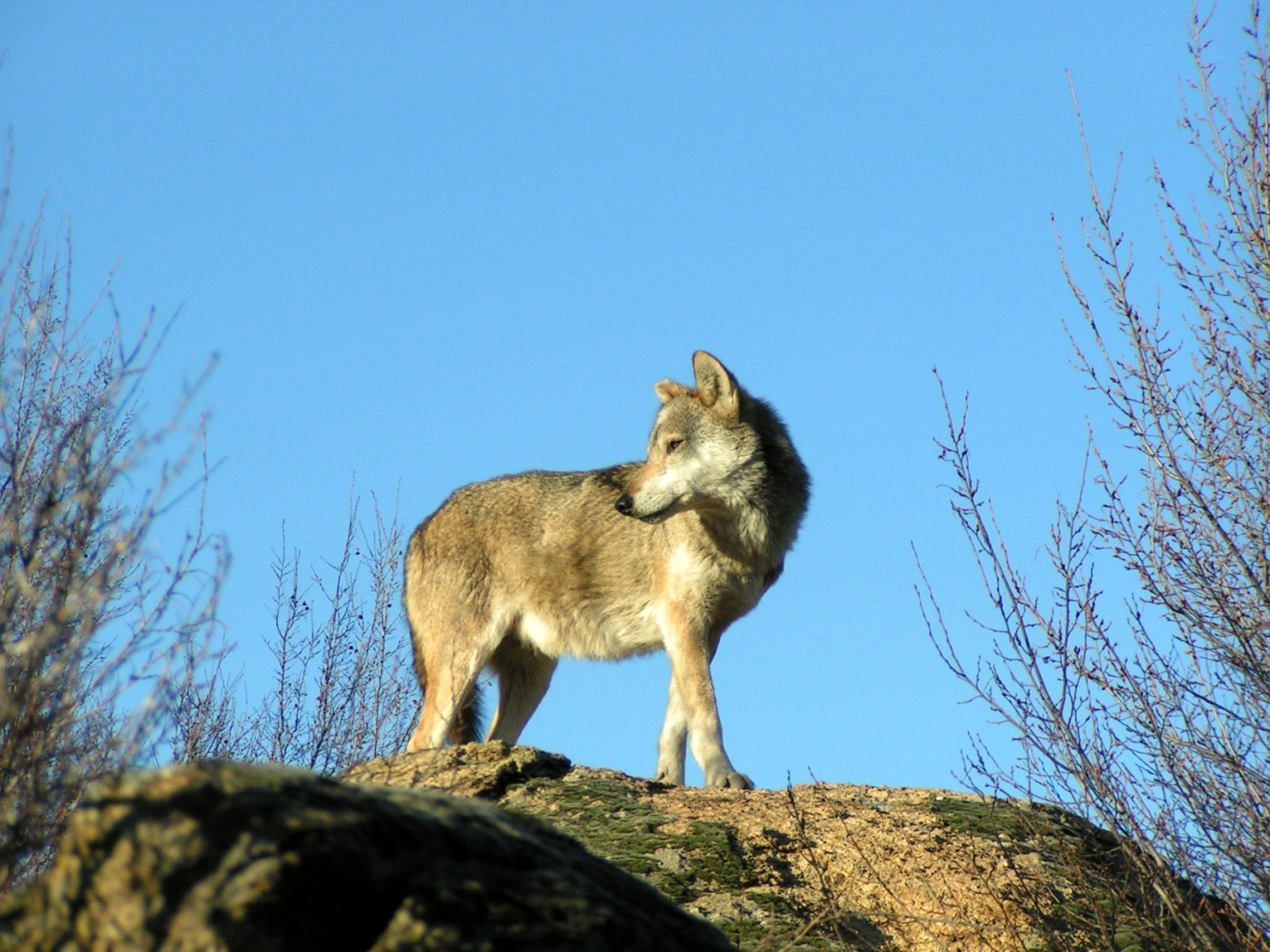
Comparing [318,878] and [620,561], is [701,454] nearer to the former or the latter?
[620,561]

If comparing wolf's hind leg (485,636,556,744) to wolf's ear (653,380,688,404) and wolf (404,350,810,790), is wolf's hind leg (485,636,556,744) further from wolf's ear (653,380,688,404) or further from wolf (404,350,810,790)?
wolf's ear (653,380,688,404)

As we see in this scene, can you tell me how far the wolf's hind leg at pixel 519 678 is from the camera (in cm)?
1026

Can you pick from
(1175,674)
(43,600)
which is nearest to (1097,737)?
(1175,674)

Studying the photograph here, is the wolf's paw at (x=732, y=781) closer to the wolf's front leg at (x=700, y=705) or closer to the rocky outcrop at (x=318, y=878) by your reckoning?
the wolf's front leg at (x=700, y=705)

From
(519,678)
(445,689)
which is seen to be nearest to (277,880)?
(445,689)

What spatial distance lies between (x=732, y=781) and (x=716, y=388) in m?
3.38

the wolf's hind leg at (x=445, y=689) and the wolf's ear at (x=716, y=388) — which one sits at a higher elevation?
the wolf's ear at (x=716, y=388)

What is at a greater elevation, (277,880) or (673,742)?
(673,742)

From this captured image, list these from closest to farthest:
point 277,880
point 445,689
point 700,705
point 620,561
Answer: point 277,880
point 700,705
point 445,689
point 620,561

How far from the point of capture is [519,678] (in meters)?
10.4

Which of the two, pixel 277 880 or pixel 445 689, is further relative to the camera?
pixel 445 689

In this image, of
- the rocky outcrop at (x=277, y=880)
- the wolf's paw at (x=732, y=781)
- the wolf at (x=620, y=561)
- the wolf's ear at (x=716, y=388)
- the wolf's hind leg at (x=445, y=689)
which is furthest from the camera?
the wolf's ear at (x=716, y=388)

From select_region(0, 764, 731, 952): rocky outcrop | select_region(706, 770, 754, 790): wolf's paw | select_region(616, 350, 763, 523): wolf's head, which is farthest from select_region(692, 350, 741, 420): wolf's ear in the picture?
select_region(0, 764, 731, 952): rocky outcrop

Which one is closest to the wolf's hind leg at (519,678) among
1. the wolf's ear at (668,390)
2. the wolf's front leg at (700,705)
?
the wolf's front leg at (700,705)
